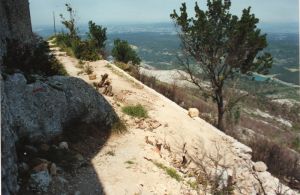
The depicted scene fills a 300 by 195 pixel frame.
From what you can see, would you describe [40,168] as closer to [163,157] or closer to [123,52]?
[163,157]

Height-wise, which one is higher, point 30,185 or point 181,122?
point 30,185

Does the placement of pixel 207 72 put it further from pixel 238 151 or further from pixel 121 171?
pixel 121 171

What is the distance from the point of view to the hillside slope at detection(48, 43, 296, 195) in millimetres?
9570

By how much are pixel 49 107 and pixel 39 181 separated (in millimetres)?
2841

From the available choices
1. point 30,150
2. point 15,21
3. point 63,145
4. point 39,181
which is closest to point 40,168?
point 39,181

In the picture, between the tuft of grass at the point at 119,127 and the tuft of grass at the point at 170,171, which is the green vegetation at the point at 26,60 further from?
the tuft of grass at the point at 170,171

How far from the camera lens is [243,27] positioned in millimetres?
19312

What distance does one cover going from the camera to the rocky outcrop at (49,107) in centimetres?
948

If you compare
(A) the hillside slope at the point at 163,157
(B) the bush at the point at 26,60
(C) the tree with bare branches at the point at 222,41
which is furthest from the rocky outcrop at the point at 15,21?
(C) the tree with bare branches at the point at 222,41

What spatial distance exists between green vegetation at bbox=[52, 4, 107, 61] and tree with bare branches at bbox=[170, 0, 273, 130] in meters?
6.07

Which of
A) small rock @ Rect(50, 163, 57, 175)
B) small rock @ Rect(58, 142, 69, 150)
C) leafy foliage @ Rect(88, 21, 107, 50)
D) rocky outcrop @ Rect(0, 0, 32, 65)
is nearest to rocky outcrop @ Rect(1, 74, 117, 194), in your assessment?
small rock @ Rect(58, 142, 69, 150)

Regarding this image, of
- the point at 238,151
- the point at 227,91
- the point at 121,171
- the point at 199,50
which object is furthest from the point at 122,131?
the point at 227,91

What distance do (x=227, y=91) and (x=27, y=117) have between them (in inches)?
712

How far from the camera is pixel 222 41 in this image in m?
20.7
